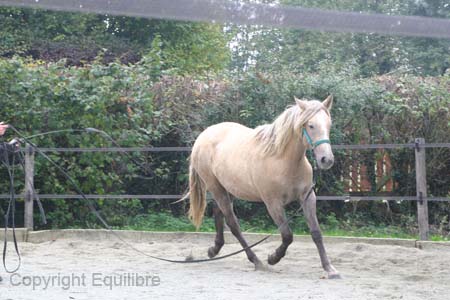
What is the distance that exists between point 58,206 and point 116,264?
3149 millimetres

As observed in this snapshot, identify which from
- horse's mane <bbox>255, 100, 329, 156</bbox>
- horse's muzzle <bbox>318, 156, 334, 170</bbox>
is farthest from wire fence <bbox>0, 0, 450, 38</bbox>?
horse's mane <bbox>255, 100, 329, 156</bbox>

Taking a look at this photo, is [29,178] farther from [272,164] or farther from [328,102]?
[328,102]

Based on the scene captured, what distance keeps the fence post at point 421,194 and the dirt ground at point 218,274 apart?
1.54ft

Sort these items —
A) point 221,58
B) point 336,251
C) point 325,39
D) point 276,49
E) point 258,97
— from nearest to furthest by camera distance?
point 336,251
point 258,97
point 325,39
point 221,58
point 276,49

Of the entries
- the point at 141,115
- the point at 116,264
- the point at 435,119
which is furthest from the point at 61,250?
the point at 435,119

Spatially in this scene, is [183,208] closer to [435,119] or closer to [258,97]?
[258,97]

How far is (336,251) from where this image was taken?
7609 mm

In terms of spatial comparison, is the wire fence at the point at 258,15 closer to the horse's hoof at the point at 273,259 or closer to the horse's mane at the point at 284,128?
the horse's mane at the point at 284,128

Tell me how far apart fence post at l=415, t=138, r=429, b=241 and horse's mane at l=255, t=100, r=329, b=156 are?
98.4 inches

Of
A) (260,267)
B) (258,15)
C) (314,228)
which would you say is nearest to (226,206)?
(260,267)

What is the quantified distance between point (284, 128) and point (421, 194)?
2.70 meters

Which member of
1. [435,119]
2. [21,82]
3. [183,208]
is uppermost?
[21,82]

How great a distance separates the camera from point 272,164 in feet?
21.4

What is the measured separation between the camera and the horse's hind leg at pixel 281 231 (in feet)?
20.9
